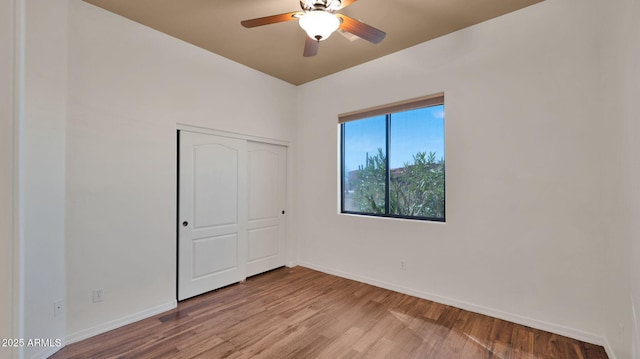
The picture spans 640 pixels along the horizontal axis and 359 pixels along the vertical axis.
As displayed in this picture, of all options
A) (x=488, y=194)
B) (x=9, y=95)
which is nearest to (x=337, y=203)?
(x=488, y=194)

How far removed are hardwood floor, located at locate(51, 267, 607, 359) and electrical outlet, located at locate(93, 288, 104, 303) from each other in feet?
1.02

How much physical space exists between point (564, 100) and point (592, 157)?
1.77 ft

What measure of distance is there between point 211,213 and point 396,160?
251cm

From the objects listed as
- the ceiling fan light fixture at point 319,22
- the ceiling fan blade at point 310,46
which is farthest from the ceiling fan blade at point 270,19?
the ceiling fan blade at point 310,46

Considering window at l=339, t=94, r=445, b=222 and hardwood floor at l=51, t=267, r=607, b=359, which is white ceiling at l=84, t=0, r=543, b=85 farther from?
hardwood floor at l=51, t=267, r=607, b=359

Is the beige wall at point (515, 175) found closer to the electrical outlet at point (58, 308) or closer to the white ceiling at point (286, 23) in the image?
the white ceiling at point (286, 23)

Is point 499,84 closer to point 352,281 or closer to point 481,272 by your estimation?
point 481,272

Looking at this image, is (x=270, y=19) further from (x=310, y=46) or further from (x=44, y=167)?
(x=44, y=167)

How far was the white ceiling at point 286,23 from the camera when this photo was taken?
252 centimetres

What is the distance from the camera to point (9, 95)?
655 millimetres

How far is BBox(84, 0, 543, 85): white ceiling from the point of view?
2.52 metres

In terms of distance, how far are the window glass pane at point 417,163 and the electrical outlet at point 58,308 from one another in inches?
137

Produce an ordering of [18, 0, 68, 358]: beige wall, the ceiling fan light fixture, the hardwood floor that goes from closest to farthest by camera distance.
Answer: the ceiling fan light fixture < [18, 0, 68, 358]: beige wall < the hardwood floor

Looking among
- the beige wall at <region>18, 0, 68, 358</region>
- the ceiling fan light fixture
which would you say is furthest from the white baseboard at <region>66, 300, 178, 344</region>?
the ceiling fan light fixture
